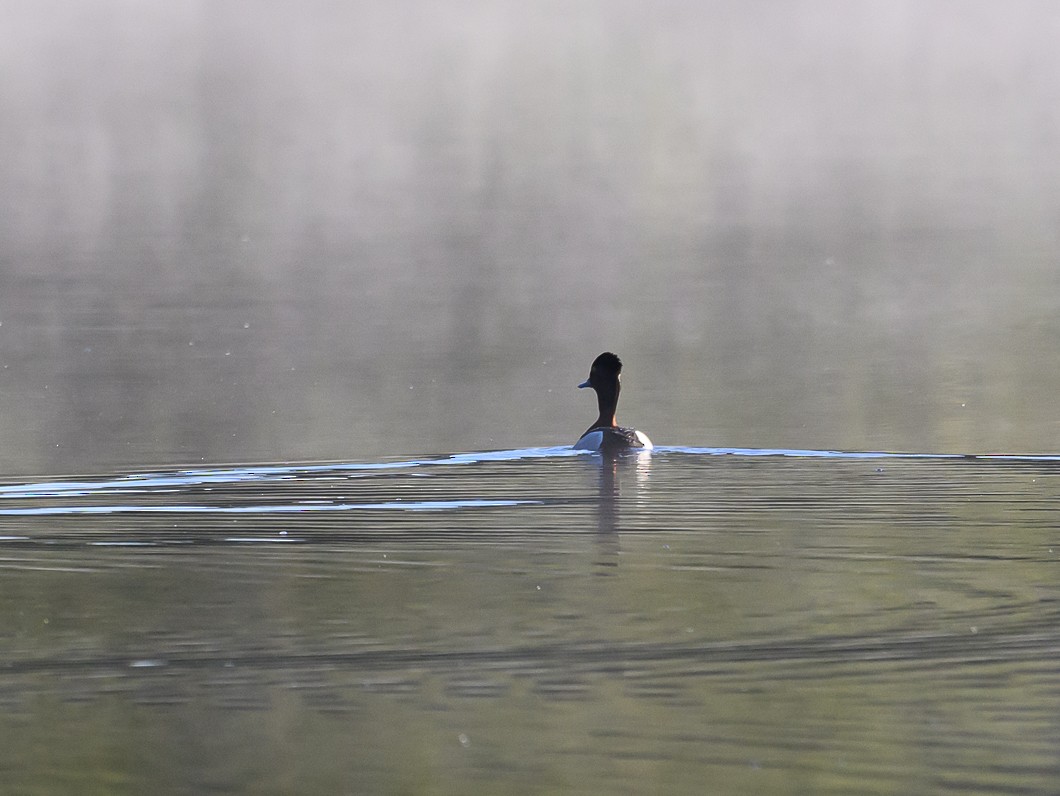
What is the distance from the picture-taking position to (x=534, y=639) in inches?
380

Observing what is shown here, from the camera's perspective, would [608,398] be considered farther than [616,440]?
Yes

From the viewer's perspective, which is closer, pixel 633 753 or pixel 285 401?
pixel 633 753

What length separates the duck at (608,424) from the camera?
1748 centimetres

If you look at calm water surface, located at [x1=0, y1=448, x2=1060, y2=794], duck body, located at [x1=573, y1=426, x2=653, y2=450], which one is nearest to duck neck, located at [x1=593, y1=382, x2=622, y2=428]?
duck body, located at [x1=573, y1=426, x2=653, y2=450]

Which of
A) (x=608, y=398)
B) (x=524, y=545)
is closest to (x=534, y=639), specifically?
Result: (x=524, y=545)

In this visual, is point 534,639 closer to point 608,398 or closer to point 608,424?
point 608,424

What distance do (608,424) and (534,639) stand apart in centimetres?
964

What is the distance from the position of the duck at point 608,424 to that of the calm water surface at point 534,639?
2.43 m

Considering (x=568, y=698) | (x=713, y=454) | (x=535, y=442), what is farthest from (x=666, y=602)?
(x=535, y=442)

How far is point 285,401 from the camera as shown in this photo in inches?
882

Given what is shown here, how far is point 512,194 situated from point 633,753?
6143 centimetres

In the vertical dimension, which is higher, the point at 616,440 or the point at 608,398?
the point at 608,398

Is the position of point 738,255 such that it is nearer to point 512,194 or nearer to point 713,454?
point 512,194

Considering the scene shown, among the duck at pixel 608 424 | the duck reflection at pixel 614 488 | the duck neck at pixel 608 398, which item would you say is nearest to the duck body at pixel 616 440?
the duck at pixel 608 424
